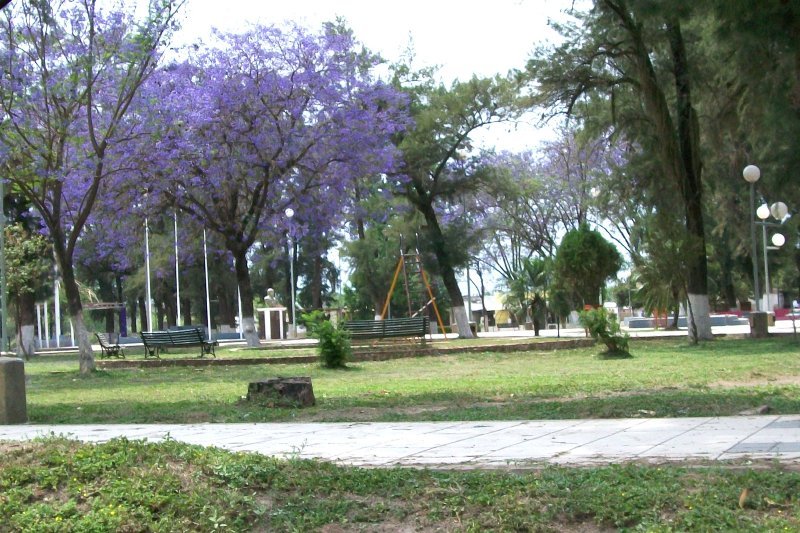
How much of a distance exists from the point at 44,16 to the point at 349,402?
12.8 metres

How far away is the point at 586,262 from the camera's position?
101 feet

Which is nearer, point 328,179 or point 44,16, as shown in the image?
point 44,16

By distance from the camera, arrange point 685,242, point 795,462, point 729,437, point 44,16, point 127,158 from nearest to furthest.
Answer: point 795,462 → point 729,437 → point 44,16 → point 127,158 → point 685,242

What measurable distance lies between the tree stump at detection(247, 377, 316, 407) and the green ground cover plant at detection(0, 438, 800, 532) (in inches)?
218

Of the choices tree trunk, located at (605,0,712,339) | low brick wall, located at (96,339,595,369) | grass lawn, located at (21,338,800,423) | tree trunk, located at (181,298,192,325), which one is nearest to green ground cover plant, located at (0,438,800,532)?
grass lawn, located at (21,338,800,423)

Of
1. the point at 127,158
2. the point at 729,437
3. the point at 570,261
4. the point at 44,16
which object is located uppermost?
the point at 44,16

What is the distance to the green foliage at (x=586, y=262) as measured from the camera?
3061cm

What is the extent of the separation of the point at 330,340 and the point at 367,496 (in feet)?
50.8

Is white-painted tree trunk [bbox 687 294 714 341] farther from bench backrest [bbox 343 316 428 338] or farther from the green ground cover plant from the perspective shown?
the green ground cover plant

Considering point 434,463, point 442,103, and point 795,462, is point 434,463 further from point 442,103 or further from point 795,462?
point 442,103

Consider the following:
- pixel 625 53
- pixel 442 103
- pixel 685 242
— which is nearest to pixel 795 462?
pixel 685 242

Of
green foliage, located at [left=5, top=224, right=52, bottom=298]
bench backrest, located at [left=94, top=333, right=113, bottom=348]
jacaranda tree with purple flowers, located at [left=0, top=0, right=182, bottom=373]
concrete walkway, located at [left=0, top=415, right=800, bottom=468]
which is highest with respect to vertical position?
jacaranda tree with purple flowers, located at [left=0, top=0, right=182, bottom=373]

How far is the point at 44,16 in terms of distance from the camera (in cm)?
2109

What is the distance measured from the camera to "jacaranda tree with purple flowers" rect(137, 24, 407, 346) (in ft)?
98.4
